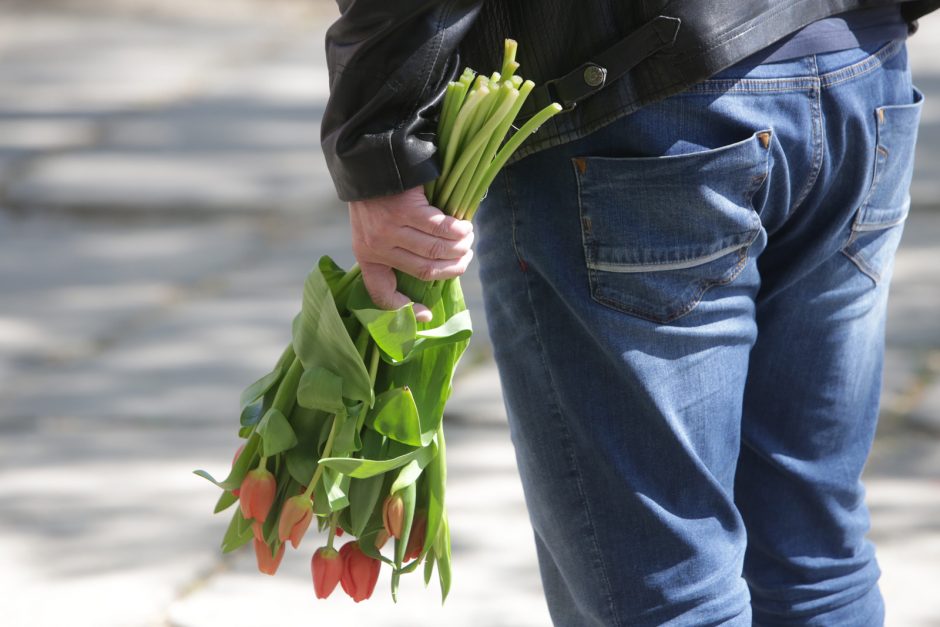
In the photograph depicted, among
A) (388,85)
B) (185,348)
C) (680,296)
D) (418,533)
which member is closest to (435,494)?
(418,533)

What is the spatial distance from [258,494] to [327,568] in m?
0.12

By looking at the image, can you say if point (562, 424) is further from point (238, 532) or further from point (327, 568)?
point (238, 532)

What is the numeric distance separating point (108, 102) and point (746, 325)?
15.9 ft

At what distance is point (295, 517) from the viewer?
4.64ft

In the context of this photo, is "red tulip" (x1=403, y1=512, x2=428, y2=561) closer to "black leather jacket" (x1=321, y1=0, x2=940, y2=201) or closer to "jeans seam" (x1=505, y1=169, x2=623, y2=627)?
"jeans seam" (x1=505, y1=169, x2=623, y2=627)

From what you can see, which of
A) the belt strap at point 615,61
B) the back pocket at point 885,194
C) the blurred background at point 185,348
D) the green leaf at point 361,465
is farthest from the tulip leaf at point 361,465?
the blurred background at point 185,348

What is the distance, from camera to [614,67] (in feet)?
4.13

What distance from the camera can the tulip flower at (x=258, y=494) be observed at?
4.73 ft

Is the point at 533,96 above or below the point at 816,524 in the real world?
above

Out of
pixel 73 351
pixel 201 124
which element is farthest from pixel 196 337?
pixel 201 124

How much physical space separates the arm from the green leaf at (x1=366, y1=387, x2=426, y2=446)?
6.0 inches

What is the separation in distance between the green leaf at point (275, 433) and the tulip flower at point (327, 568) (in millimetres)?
134

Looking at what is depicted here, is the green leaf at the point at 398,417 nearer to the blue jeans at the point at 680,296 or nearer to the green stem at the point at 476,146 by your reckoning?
the blue jeans at the point at 680,296

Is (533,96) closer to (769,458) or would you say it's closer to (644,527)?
(644,527)
